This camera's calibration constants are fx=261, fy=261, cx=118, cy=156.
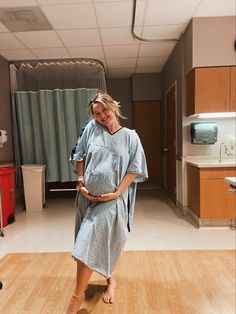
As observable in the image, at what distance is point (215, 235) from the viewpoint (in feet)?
9.85

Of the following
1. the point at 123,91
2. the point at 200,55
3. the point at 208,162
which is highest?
the point at 123,91

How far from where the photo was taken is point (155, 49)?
14.4ft

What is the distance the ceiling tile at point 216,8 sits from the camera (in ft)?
9.48

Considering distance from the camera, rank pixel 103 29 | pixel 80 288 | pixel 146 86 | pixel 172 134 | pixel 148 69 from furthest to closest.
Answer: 1. pixel 146 86
2. pixel 148 69
3. pixel 172 134
4. pixel 103 29
5. pixel 80 288

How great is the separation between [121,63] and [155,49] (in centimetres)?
97

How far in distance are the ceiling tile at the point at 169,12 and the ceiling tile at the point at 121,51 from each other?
3.03ft

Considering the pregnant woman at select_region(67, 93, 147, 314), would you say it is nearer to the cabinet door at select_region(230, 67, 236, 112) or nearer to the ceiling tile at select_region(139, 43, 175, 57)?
the cabinet door at select_region(230, 67, 236, 112)

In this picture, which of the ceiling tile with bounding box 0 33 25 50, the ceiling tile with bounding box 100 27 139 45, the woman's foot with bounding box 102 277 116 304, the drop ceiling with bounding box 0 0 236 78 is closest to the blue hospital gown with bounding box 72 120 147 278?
the woman's foot with bounding box 102 277 116 304

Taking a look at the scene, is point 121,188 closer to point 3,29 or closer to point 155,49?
point 3,29

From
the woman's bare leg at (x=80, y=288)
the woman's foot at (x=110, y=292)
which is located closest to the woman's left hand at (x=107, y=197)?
the woman's bare leg at (x=80, y=288)

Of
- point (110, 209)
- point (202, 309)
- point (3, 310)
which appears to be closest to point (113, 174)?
point (110, 209)

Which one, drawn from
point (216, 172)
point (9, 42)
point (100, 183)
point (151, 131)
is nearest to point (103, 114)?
point (100, 183)

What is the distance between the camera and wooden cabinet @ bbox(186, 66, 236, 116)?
3234 mm

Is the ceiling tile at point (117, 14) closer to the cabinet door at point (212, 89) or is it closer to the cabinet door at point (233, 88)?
the cabinet door at point (212, 89)
